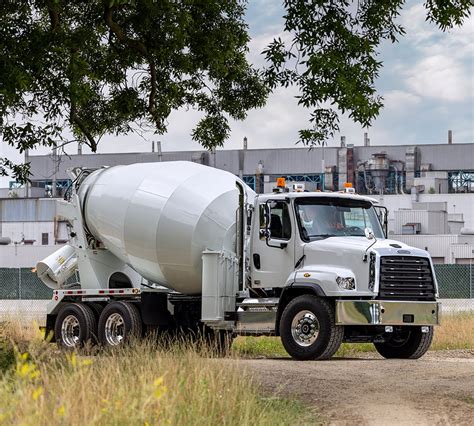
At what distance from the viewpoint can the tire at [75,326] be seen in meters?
22.3

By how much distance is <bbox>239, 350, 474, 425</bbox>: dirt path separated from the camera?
12.3 meters

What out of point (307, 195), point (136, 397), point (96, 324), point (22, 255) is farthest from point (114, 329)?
point (22, 255)

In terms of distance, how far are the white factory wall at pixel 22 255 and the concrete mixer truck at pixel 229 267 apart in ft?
144

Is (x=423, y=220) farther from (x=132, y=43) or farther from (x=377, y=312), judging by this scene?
(x=377, y=312)

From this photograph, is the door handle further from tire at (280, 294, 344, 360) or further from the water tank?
tire at (280, 294, 344, 360)

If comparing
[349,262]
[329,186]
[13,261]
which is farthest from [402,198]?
[349,262]

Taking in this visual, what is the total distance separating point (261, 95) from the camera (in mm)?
23719

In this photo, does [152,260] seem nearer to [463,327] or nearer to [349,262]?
→ [349,262]

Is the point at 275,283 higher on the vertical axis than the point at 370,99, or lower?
lower

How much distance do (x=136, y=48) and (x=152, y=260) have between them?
13.1 feet

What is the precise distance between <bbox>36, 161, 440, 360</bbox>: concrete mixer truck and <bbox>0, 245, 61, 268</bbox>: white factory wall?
1731 inches

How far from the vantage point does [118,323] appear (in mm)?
21906

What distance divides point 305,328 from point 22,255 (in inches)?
2008

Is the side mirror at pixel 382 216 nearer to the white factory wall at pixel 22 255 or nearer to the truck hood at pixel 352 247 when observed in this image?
the truck hood at pixel 352 247
